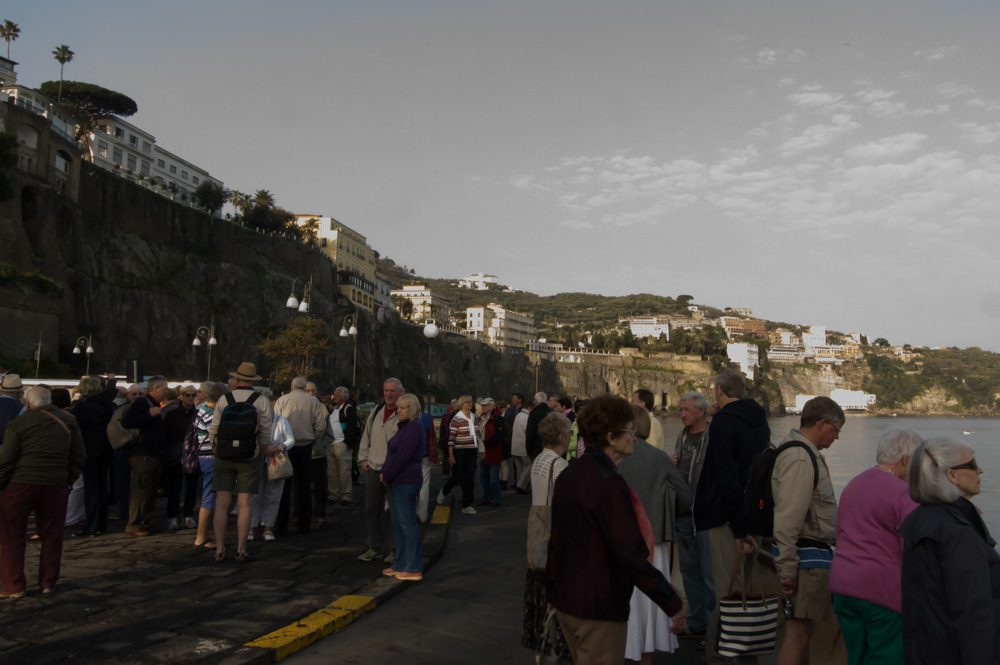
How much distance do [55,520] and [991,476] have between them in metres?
36.8

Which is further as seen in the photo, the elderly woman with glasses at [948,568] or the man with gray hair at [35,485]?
the man with gray hair at [35,485]

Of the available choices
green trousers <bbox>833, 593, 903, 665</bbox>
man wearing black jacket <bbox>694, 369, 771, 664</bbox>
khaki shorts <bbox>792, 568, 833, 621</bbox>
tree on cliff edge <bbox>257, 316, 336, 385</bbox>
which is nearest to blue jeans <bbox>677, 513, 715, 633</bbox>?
man wearing black jacket <bbox>694, 369, 771, 664</bbox>

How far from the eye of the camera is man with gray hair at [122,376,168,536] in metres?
8.80

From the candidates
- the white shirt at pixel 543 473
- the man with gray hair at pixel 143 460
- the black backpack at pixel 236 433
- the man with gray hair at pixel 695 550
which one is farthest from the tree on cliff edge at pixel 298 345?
the white shirt at pixel 543 473

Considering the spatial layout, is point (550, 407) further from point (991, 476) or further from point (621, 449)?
point (991, 476)

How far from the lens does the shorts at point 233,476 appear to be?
758 centimetres

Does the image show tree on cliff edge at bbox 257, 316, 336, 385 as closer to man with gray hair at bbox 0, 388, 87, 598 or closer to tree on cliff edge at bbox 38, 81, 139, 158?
tree on cliff edge at bbox 38, 81, 139, 158

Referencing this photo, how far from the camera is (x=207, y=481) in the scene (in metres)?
8.37

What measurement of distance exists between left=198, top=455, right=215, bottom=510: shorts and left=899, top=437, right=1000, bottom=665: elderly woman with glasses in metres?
6.90

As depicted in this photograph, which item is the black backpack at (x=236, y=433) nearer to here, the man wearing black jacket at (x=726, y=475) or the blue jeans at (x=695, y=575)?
the blue jeans at (x=695, y=575)

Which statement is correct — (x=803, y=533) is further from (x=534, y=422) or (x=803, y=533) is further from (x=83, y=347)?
(x=83, y=347)

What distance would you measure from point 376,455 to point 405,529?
92 centimetres

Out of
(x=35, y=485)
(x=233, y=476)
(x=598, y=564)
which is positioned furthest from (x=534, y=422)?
(x=598, y=564)

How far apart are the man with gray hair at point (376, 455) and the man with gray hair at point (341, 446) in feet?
12.6
